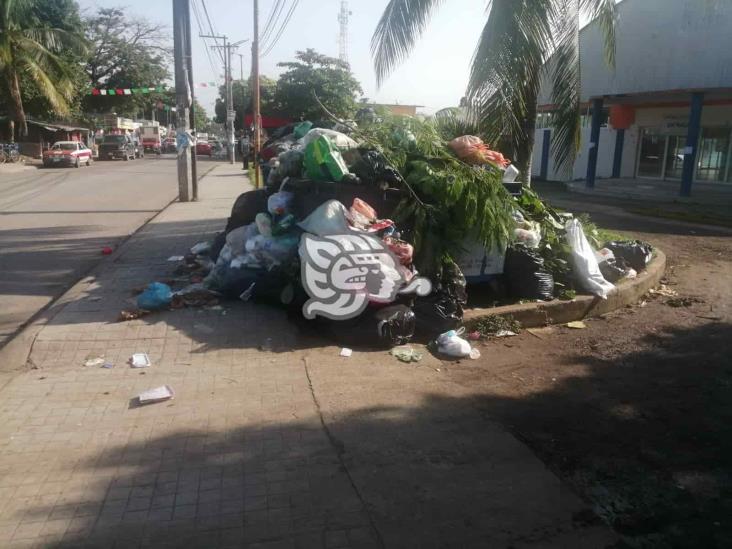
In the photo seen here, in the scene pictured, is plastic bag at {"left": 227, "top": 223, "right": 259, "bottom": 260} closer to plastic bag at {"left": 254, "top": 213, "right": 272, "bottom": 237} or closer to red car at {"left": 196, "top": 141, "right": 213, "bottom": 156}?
plastic bag at {"left": 254, "top": 213, "right": 272, "bottom": 237}

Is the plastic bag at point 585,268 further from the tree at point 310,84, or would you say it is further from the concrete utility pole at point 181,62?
the tree at point 310,84

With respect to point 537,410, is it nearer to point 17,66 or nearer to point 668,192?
point 668,192

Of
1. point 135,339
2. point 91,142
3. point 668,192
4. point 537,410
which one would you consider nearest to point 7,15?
point 91,142

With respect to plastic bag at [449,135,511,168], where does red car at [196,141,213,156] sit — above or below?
below

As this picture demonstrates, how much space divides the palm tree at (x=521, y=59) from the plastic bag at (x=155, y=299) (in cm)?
454

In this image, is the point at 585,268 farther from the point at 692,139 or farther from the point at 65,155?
the point at 65,155

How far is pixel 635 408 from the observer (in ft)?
14.8

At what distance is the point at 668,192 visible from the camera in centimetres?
2314

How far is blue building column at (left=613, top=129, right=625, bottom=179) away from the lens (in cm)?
2806

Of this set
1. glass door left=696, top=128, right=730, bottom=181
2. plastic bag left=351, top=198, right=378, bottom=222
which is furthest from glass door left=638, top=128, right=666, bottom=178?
plastic bag left=351, top=198, right=378, bottom=222

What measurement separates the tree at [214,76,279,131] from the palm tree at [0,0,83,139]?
1238 cm

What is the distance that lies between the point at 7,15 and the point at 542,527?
3722cm

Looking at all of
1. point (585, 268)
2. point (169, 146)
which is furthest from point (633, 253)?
point (169, 146)

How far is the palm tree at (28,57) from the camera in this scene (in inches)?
1303
